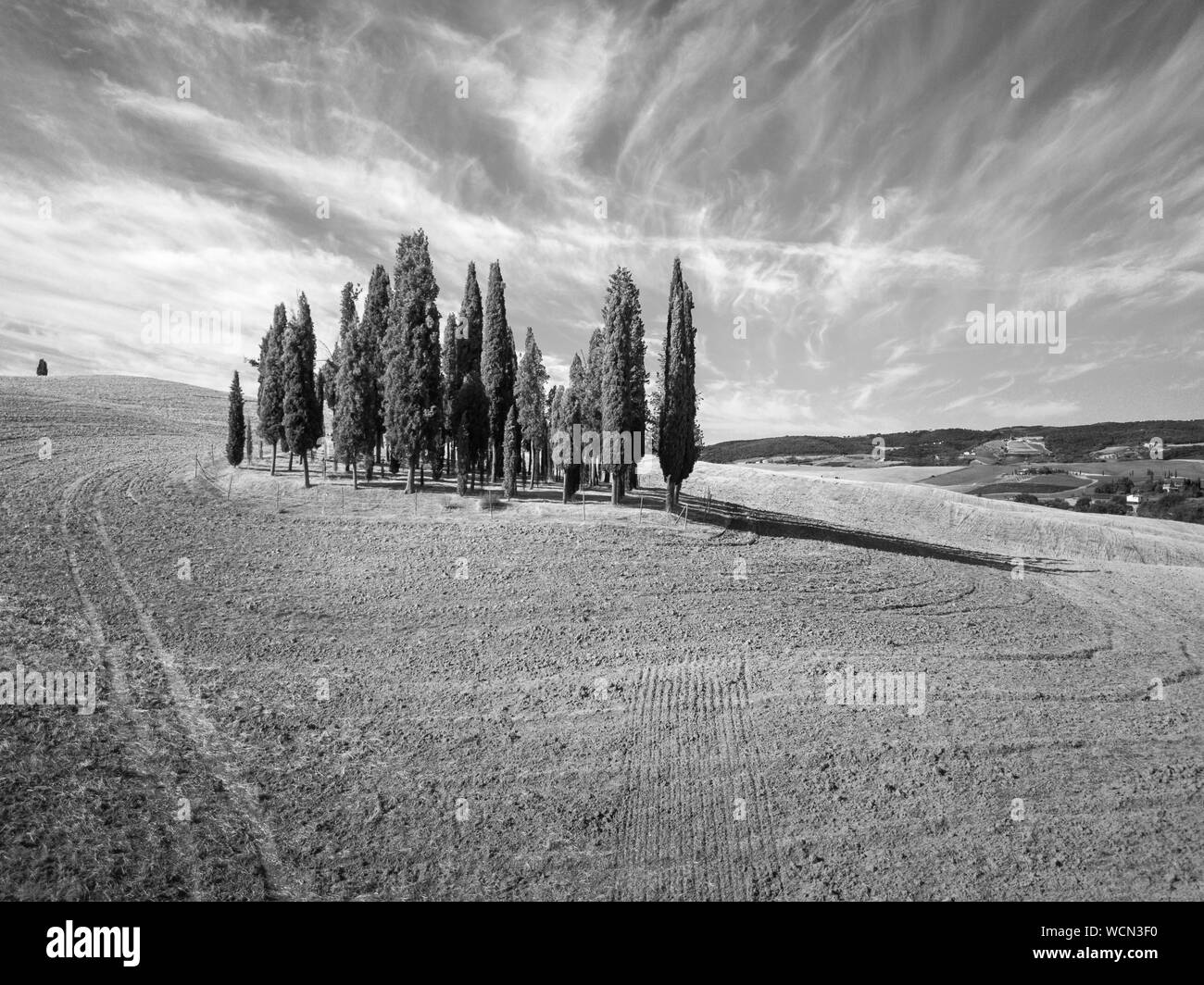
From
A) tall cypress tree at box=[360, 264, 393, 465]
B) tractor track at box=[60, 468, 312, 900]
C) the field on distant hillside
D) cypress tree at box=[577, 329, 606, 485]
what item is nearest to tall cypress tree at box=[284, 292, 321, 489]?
tall cypress tree at box=[360, 264, 393, 465]

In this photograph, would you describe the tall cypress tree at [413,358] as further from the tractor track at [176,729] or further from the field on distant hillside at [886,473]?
the field on distant hillside at [886,473]

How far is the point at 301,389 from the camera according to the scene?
123 feet

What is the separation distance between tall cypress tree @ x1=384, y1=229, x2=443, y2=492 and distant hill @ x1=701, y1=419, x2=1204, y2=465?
120 m

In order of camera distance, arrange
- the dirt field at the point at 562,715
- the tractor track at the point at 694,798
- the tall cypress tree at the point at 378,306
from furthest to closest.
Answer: the tall cypress tree at the point at 378,306 → the dirt field at the point at 562,715 → the tractor track at the point at 694,798

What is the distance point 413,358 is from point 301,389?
8.38 meters

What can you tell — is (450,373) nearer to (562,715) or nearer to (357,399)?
(357,399)

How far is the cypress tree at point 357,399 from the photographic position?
1499 inches

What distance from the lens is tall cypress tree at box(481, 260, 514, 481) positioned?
41.5 metres

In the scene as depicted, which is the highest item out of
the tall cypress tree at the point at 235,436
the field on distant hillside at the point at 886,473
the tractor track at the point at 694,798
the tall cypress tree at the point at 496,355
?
the tall cypress tree at the point at 496,355

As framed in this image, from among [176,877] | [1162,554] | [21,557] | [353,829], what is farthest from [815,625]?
[1162,554]

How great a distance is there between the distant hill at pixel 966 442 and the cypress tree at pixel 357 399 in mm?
117413

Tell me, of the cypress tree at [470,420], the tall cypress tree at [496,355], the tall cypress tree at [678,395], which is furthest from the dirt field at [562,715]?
the tall cypress tree at [496,355]

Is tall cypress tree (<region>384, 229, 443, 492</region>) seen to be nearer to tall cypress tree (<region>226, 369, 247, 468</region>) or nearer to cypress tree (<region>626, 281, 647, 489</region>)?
cypress tree (<region>626, 281, 647, 489</region>)

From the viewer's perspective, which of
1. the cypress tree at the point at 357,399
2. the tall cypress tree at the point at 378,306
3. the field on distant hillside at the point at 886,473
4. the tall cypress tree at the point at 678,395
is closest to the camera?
the tall cypress tree at the point at 678,395
